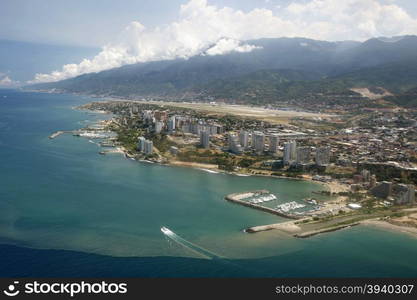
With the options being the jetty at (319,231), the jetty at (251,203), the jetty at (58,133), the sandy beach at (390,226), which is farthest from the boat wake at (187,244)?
the jetty at (58,133)

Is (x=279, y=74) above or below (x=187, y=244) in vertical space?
above

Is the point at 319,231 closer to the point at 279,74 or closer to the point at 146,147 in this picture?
the point at 146,147

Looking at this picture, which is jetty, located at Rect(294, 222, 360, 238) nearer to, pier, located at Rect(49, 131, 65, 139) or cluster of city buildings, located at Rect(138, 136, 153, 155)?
cluster of city buildings, located at Rect(138, 136, 153, 155)

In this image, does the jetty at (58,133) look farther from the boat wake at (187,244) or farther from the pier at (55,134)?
the boat wake at (187,244)

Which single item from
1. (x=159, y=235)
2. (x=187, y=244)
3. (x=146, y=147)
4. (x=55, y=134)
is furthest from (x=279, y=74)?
(x=187, y=244)

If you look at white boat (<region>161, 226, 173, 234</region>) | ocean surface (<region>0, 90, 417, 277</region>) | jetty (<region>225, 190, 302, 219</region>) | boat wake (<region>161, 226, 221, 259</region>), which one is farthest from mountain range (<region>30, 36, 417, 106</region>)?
boat wake (<region>161, 226, 221, 259</region>)

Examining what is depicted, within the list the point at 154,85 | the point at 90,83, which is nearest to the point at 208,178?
the point at 154,85

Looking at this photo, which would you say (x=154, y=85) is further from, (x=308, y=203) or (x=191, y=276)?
(x=191, y=276)

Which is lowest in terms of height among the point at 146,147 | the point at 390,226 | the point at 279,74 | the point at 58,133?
the point at 390,226
